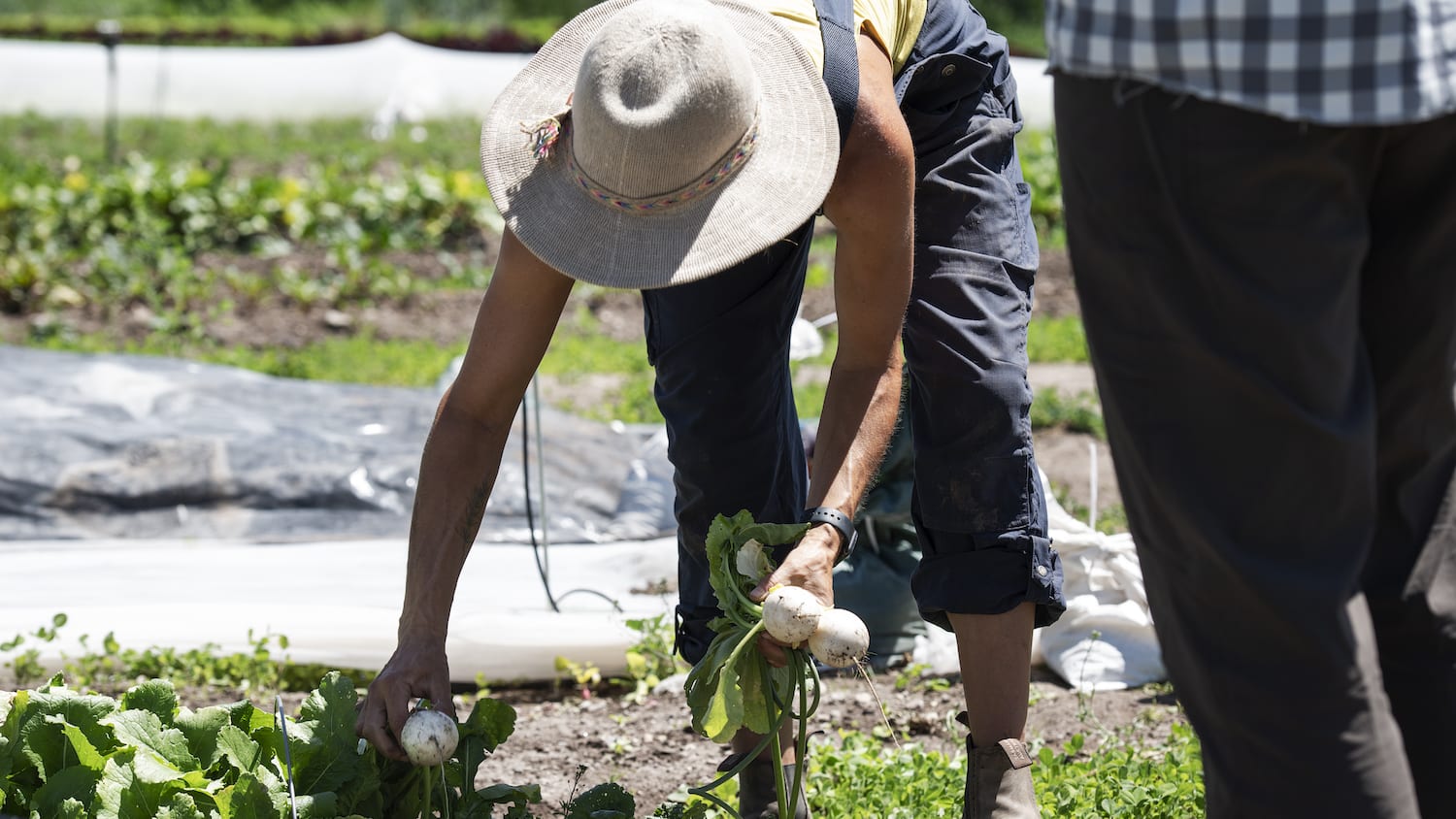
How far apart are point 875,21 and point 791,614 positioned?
0.90m

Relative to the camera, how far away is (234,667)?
310 centimetres

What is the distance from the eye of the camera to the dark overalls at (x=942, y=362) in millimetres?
2258

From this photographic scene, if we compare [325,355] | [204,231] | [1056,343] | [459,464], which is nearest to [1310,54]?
[459,464]

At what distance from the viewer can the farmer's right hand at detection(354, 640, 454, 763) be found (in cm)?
198

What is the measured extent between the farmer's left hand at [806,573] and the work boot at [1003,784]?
0.45m

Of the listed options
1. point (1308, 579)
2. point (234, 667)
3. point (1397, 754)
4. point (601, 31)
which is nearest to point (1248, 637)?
point (1308, 579)

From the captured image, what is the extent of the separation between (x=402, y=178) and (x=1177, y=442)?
7747 mm

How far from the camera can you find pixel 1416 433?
156cm

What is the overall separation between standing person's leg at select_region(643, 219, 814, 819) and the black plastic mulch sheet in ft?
5.12

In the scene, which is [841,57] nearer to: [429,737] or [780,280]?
[780,280]

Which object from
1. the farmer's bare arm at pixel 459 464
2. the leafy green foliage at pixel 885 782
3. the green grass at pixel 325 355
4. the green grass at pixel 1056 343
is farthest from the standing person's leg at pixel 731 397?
the green grass at pixel 325 355

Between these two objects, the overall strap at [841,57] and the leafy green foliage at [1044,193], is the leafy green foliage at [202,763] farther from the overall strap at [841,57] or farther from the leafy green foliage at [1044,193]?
the leafy green foliage at [1044,193]

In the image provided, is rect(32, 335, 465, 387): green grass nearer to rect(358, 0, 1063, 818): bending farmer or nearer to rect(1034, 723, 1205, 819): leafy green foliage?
rect(358, 0, 1063, 818): bending farmer

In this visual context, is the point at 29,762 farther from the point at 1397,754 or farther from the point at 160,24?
the point at 160,24
